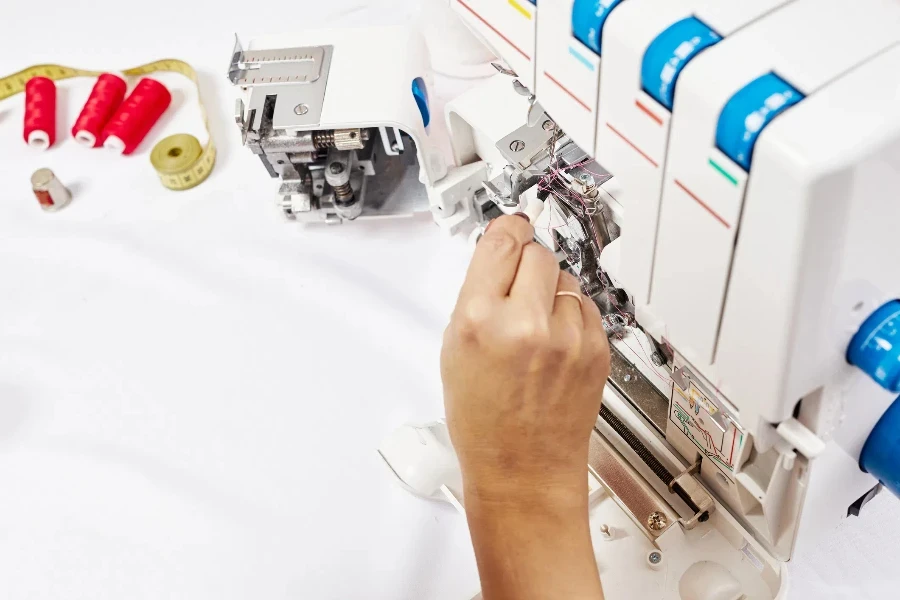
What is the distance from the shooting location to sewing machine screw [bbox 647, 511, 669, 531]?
1444 millimetres

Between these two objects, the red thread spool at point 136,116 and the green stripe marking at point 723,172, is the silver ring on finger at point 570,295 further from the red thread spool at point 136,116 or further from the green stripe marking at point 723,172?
the red thread spool at point 136,116

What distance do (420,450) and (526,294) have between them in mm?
678

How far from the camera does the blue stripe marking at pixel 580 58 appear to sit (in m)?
0.99

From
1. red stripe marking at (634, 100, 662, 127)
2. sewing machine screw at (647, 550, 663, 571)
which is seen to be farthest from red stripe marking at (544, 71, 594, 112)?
sewing machine screw at (647, 550, 663, 571)

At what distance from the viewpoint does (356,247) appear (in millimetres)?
2100

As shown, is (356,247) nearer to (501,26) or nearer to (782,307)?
(501,26)

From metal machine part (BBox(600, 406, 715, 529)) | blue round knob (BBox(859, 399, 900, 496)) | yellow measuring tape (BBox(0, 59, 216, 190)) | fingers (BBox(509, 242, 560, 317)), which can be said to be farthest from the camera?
yellow measuring tape (BBox(0, 59, 216, 190))

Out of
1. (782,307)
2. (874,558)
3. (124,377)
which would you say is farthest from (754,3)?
(124,377)

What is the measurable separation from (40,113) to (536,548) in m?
1.96

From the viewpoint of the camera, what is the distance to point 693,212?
3.00 ft

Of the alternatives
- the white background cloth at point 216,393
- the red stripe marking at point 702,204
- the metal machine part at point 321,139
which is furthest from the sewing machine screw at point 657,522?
the metal machine part at point 321,139

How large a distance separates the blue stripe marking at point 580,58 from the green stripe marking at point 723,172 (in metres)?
0.21

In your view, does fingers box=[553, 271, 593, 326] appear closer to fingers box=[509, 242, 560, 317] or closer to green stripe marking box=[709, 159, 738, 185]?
fingers box=[509, 242, 560, 317]

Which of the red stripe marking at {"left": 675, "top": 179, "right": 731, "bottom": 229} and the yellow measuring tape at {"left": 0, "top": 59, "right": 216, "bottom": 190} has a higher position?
the yellow measuring tape at {"left": 0, "top": 59, "right": 216, "bottom": 190}
